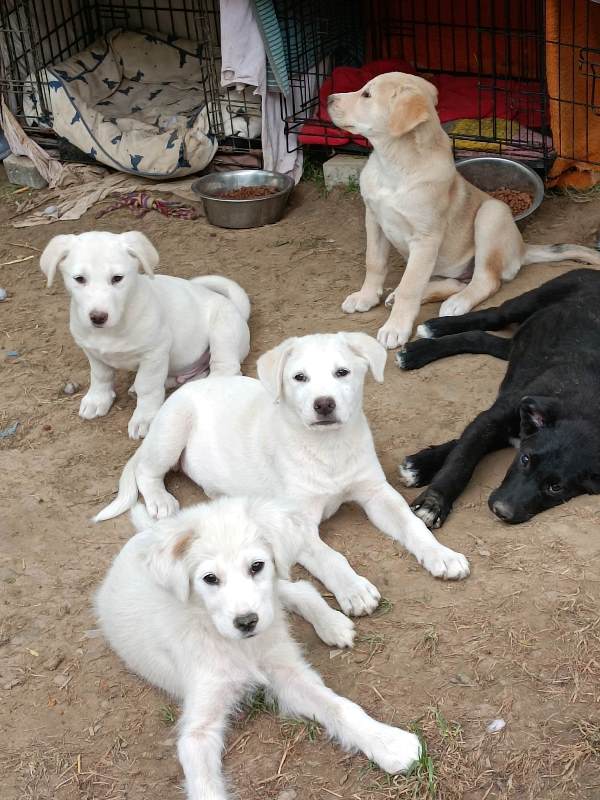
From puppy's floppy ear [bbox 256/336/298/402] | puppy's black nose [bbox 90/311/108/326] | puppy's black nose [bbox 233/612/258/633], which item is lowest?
puppy's black nose [bbox 90/311/108/326]

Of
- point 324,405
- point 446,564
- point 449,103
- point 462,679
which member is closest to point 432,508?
point 446,564

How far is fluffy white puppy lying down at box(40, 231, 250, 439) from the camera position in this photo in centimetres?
477

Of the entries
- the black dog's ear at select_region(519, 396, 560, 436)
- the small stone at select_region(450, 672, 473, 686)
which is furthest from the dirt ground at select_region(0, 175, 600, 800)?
the black dog's ear at select_region(519, 396, 560, 436)

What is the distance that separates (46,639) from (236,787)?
107 centimetres

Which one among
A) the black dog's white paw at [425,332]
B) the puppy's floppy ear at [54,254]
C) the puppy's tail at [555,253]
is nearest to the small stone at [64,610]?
the puppy's floppy ear at [54,254]

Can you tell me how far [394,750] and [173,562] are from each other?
0.86 m

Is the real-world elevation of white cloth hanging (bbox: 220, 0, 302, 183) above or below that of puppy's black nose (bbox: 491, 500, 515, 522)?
above

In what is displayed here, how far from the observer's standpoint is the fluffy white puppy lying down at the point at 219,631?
9.60 feet

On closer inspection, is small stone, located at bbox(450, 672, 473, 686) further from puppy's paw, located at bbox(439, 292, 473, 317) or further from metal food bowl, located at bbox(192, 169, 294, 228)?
metal food bowl, located at bbox(192, 169, 294, 228)

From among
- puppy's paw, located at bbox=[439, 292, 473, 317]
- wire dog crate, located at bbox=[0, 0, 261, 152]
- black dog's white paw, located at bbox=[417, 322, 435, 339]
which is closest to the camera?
black dog's white paw, located at bbox=[417, 322, 435, 339]

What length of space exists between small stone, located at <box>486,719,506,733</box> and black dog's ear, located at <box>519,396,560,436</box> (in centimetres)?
135

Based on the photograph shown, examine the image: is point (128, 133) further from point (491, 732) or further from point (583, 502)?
point (491, 732)

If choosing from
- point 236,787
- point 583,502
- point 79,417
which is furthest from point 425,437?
point 236,787

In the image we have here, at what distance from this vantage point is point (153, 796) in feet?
9.88
